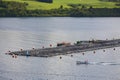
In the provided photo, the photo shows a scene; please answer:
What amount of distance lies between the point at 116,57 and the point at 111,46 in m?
19.9

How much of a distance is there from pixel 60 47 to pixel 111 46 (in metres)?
18.3

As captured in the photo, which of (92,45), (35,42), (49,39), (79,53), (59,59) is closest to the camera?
(59,59)

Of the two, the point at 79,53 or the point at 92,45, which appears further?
the point at 92,45

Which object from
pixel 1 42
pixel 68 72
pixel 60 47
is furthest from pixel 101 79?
pixel 1 42

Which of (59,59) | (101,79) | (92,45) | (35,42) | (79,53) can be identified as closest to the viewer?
(101,79)

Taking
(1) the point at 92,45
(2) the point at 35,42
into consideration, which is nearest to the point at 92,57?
(1) the point at 92,45

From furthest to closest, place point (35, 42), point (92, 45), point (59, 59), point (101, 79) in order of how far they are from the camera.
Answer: point (35, 42) < point (92, 45) < point (59, 59) < point (101, 79)

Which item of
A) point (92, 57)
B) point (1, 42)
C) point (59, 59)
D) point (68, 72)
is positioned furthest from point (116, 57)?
point (1, 42)

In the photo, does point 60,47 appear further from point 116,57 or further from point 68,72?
point 68,72

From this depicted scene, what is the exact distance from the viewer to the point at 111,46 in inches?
6240

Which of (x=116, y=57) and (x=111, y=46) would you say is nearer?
(x=116, y=57)

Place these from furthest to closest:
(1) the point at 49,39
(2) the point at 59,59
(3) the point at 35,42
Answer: (1) the point at 49,39 → (3) the point at 35,42 → (2) the point at 59,59

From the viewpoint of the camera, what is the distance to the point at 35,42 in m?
164

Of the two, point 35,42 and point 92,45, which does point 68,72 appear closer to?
point 92,45
